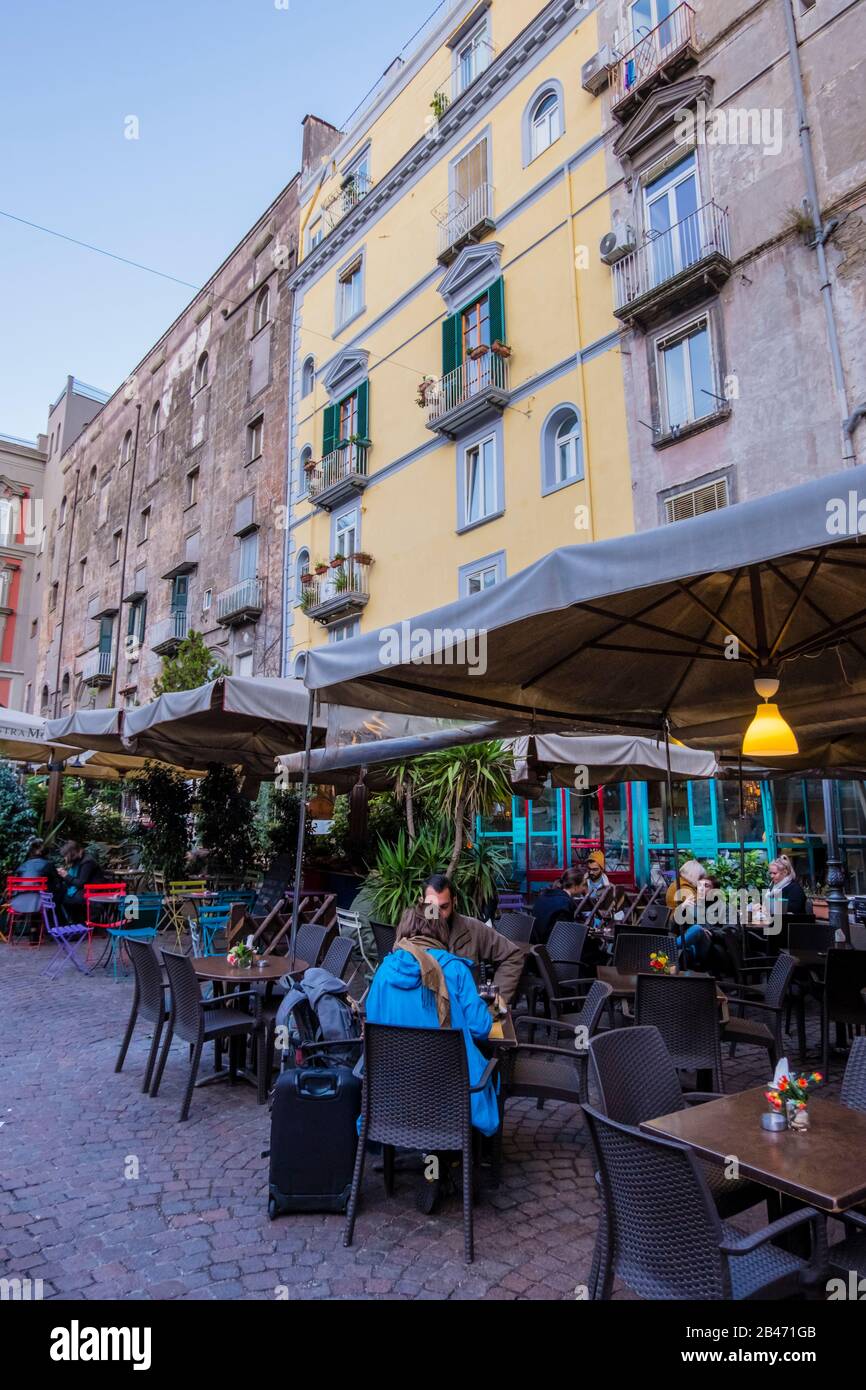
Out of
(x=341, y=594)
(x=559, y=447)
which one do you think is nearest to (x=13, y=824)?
(x=341, y=594)

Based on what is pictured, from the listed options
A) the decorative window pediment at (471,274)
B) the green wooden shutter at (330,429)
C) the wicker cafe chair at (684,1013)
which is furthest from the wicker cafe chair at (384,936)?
the green wooden shutter at (330,429)

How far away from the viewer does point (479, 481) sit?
16.2 meters

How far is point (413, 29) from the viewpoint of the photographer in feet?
61.0

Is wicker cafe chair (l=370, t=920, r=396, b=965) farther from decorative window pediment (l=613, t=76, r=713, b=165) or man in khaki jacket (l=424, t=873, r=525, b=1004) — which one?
decorative window pediment (l=613, t=76, r=713, b=165)

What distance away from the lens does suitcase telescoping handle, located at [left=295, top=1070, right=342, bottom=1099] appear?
12.5ft

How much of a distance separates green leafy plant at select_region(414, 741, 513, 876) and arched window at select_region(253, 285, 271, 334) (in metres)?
18.7

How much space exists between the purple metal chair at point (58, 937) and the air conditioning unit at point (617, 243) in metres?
12.7

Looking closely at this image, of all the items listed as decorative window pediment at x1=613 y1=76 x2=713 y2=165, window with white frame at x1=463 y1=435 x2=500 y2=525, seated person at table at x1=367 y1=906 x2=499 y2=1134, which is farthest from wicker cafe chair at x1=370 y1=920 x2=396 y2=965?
decorative window pediment at x1=613 y1=76 x2=713 y2=165

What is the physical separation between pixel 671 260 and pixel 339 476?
9081 mm

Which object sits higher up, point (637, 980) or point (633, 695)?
point (633, 695)

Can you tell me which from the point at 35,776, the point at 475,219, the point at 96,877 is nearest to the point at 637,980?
the point at 96,877

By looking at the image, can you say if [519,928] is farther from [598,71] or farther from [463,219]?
[463,219]
